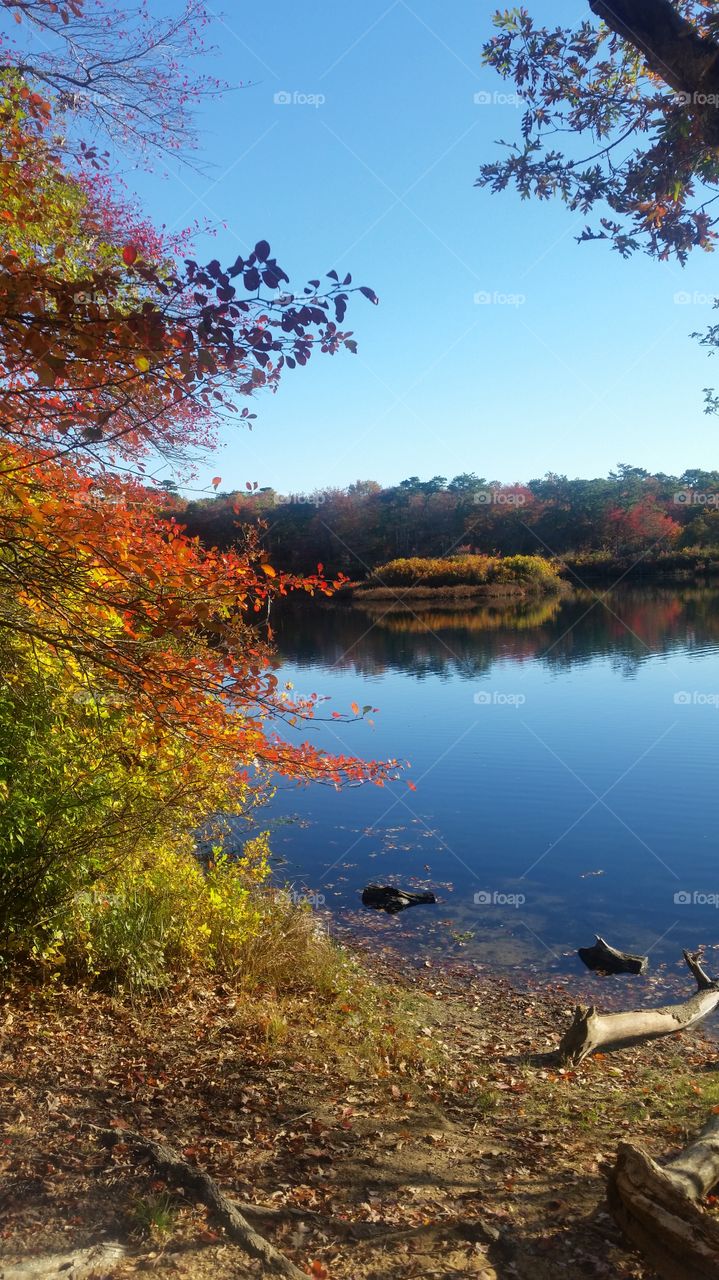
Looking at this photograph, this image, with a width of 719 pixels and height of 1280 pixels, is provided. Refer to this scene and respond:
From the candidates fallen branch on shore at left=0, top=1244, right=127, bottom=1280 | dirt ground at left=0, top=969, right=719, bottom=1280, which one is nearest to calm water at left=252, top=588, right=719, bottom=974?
dirt ground at left=0, top=969, right=719, bottom=1280

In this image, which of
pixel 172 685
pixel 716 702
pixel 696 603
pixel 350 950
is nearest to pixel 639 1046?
pixel 350 950

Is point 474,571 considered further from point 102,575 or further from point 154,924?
point 102,575

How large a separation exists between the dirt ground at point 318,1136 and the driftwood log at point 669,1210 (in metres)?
0.13

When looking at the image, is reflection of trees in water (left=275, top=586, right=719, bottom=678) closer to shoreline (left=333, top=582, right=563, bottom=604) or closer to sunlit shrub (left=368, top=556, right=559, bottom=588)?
shoreline (left=333, top=582, right=563, bottom=604)

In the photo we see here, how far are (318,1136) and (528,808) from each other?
33.9 ft

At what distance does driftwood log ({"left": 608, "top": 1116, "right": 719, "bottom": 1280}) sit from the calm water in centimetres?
531

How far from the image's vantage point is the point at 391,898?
11.5 m

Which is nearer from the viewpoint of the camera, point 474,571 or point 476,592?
point 474,571

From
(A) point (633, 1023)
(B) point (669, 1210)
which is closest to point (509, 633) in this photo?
(A) point (633, 1023)

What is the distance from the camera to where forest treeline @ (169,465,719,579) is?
58.8 m

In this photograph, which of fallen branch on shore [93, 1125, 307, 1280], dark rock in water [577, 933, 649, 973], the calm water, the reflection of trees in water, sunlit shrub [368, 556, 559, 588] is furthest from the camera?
sunlit shrub [368, 556, 559, 588]

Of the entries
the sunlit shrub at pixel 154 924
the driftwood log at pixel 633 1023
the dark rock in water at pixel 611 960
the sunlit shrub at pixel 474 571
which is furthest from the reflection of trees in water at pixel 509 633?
the sunlit shrub at pixel 154 924

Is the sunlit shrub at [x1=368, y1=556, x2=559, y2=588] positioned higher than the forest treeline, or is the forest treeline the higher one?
the forest treeline

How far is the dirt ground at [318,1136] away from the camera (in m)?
3.79
